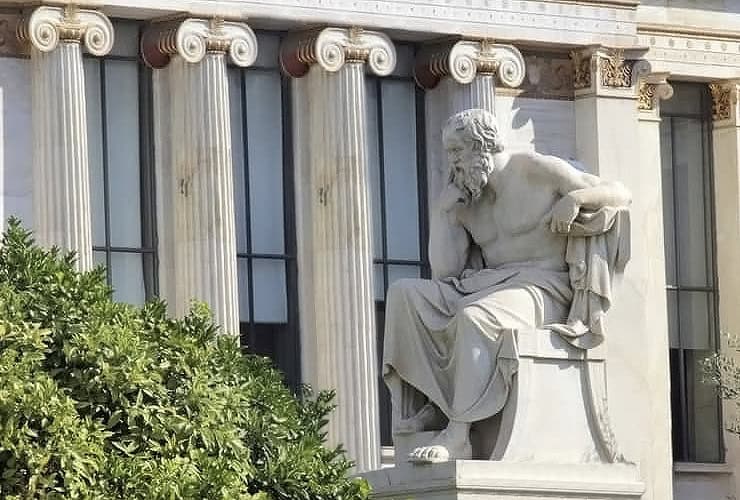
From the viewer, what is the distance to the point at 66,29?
4241cm

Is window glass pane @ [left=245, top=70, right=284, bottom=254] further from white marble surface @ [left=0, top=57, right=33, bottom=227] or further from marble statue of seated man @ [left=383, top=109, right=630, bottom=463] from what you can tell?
marble statue of seated man @ [left=383, top=109, right=630, bottom=463]

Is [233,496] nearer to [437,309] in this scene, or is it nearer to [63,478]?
[63,478]

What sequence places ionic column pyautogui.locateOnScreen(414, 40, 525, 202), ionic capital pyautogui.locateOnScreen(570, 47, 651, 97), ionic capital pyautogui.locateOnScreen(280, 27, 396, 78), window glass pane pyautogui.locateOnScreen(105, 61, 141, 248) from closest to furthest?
window glass pane pyautogui.locateOnScreen(105, 61, 141, 248) < ionic capital pyautogui.locateOnScreen(280, 27, 396, 78) < ionic column pyautogui.locateOnScreen(414, 40, 525, 202) < ionic capital pyautogui.locateOnScreen(570, 47, 651, 97)

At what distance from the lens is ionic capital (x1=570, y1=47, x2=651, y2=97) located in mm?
46938

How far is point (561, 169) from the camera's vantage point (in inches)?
1061

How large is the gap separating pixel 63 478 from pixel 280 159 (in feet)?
75.3

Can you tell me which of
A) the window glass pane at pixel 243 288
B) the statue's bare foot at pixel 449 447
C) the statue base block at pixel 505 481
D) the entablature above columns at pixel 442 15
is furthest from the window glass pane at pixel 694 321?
the statue's bare foot at pixel 449 447

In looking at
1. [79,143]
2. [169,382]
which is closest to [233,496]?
[169,382]

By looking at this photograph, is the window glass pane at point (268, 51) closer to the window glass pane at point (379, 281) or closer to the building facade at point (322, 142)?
the building facade at point (322, 142)

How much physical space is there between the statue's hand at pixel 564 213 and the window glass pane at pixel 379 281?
740 inches

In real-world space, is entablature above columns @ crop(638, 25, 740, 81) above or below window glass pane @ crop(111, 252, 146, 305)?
above

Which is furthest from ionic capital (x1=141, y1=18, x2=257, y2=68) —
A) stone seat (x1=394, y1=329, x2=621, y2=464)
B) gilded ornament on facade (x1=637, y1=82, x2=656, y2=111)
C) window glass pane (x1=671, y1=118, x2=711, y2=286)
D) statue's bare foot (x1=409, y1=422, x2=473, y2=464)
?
statue's bare foot (x1=409, y1=422, x2=473, y2=464)

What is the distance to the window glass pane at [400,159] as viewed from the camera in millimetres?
46188

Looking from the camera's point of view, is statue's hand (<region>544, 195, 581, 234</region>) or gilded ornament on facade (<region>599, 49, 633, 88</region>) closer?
statue's hand (<region>544, 195, 581, 234</region>)
